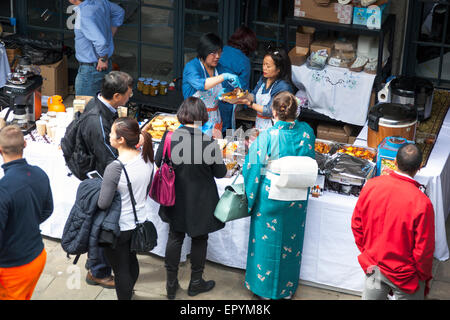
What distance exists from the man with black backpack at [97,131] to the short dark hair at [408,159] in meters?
1.93

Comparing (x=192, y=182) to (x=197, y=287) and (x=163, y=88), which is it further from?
(x=163, y=88)

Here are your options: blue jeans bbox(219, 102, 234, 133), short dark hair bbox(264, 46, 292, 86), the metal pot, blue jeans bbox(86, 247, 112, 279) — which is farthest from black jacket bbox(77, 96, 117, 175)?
the metal pot

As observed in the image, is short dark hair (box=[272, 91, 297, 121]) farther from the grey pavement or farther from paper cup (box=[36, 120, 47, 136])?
paper cup (box=[36, 120, 47, 136])

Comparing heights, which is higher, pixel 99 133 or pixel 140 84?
pixel 99 133

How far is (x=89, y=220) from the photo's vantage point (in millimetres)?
4305

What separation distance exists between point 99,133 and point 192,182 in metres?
0.71

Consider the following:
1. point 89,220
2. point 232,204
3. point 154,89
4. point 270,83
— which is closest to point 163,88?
point 154,89

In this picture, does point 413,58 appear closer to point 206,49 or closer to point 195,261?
point 206,49

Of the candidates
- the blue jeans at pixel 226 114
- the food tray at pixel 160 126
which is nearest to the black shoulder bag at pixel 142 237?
the food tray at pixel 160 126

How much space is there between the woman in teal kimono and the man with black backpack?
96cm

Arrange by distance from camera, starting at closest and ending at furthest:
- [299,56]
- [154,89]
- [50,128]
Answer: [50,128] < [299,56] < [154,89]

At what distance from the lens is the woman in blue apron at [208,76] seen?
5824 millimetres

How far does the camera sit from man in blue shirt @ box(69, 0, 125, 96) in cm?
663

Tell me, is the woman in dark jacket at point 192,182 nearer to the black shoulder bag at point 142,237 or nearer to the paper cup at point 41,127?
the black shoulder bag at point 142,237
